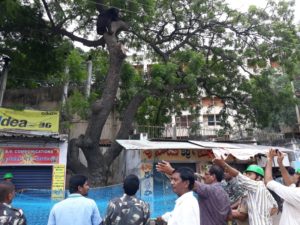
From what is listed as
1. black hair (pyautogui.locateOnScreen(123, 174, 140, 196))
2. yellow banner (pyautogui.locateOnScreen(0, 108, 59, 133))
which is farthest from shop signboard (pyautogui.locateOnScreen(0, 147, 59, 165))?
black hair (pyautogui.locateOnScreen(123, 174, 140, 196))

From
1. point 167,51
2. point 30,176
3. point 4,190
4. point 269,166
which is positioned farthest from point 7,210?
point 167,51

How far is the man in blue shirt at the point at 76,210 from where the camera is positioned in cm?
349

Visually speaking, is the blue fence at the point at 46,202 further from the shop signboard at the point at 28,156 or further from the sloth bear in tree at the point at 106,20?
the sloth bear in tree at the point at 106,20

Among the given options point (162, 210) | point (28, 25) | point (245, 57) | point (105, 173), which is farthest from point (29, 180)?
point (245, 57)

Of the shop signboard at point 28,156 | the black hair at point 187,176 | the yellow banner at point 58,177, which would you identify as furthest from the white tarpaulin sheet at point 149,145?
the black hair at point 187,176

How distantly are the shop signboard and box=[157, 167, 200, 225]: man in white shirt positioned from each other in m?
8.07

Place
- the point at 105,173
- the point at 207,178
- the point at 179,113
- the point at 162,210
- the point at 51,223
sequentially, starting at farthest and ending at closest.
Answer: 1. the point at 179,113
2. the point at 105,173
3. the point at 162,210
4. the point at 207,178
5. the point at 51,223

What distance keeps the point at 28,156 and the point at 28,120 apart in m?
1.20

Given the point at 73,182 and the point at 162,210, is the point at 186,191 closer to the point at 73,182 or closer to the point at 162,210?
the point at 73,182

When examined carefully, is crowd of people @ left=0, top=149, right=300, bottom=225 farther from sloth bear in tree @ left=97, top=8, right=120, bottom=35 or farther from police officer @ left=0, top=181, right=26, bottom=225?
sloth bear in tree @ left=97, top=8, right=120, bottom=35

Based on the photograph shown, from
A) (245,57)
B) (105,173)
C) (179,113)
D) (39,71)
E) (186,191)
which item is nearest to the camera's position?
(186,191)

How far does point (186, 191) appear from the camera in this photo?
300 centimetres

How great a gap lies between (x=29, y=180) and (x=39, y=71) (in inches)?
193

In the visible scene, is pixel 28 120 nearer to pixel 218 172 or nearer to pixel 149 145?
pixel 149 145
